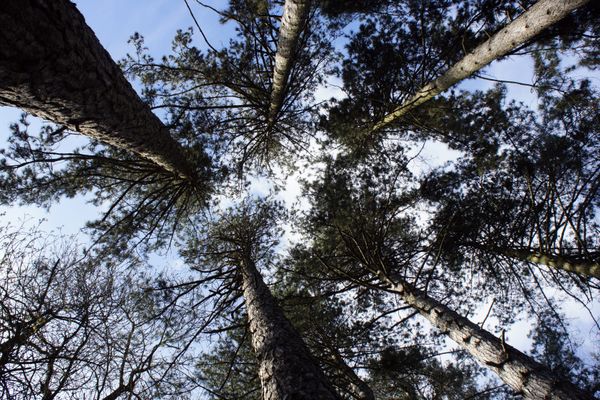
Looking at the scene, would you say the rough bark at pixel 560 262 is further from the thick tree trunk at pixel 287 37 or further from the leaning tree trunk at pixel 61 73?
the leaning tree trunk at pixel 61 73

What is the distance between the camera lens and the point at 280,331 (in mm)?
3463

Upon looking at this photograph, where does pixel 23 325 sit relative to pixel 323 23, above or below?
below

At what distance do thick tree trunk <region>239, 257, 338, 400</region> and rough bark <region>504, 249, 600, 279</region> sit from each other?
4.79m

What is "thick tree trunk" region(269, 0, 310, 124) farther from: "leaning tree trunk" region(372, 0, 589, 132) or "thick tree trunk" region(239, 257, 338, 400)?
"thick tree trunk" region(239, 257, 338, 400)

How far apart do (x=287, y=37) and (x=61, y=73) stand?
291 cm

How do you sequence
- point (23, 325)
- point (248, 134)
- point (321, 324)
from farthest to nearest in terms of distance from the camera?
point (248, 134), point (321, 324), point (23, 325)

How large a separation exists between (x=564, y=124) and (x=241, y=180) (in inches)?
264

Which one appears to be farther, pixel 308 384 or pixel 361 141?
pixel 361 141

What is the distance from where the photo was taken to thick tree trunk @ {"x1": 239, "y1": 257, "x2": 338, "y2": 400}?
2.41 metres

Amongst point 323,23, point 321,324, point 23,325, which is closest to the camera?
point 23,325

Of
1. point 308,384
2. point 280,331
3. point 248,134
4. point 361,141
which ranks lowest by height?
point 308,384

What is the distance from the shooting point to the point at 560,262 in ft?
17.5

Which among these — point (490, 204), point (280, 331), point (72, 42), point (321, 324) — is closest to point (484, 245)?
point (490, 204)

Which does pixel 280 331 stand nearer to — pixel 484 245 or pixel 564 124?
pixel 484 245
